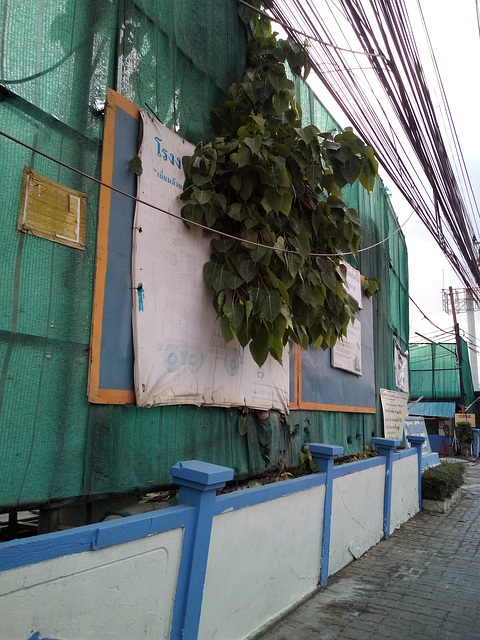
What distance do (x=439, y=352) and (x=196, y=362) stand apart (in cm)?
2382

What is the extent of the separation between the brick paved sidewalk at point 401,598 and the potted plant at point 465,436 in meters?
16.5

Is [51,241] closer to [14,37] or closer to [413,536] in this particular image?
[14,37]

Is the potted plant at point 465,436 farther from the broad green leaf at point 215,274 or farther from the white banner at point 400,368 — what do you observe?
the broad green leaf at point 215,274

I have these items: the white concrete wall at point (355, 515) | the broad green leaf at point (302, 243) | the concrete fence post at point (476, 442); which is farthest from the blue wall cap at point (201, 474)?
the concrete fence post at point (476, 442)

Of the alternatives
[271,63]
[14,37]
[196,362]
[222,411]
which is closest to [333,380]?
[222,411]

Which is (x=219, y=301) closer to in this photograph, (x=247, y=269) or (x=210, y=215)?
(x=247, y=269)

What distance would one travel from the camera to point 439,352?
2497cm

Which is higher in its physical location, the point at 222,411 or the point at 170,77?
the point at 170,77

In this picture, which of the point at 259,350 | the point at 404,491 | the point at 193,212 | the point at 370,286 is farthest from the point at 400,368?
the point at 193,212

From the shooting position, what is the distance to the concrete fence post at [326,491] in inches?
173

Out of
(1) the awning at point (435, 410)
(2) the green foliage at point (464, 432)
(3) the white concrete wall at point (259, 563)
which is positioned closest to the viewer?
(3) the white concrete wall at point (259, 563)

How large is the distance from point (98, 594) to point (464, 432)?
22.4 metres

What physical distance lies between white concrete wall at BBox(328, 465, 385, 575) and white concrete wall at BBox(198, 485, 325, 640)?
1.65 feet

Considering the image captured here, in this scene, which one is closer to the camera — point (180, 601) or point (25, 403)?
point (25, 403)
